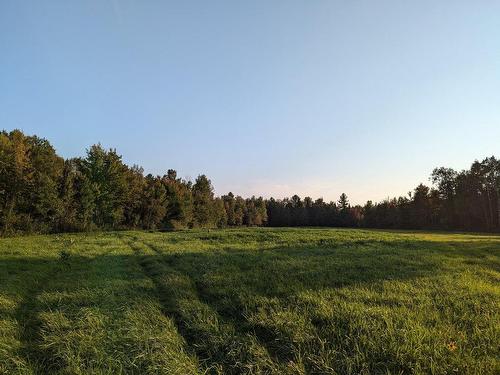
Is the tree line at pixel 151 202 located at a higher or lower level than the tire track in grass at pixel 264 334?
higher

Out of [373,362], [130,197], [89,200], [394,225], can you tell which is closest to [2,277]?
[373,362]

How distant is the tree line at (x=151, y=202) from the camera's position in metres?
47.1

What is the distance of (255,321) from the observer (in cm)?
838

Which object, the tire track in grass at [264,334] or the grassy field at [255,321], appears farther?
the tire track in grass at [264,334]

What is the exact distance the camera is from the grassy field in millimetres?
6266

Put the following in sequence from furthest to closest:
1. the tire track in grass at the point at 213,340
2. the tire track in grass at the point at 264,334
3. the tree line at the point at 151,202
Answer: the tree line at the point at 151,202 < the tire track in grass at the point at 264,334 < the tire track in grass at the point at 213,340

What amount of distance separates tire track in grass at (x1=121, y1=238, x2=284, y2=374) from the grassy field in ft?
0.10

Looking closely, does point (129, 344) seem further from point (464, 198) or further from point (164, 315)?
point (464, 198)

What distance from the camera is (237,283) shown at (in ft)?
42.5

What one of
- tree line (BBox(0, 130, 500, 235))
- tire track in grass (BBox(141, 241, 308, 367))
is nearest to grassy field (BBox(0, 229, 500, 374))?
tire track in grass (BBox(141, 241, 308, 367))

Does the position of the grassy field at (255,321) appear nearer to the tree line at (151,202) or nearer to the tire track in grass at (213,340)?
the tire track in grass at (213,340)

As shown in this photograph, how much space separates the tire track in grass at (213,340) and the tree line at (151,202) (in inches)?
1635

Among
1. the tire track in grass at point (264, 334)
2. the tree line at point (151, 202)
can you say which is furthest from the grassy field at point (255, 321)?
the tree line at point (151, 202)

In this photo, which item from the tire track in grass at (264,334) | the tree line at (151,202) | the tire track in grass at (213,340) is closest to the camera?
the tire track in grass at (213,340)
